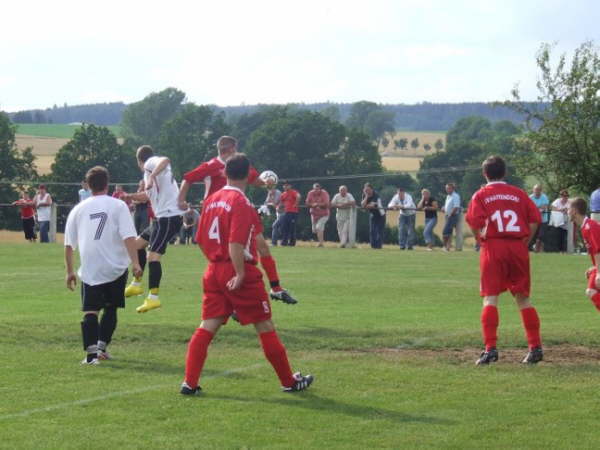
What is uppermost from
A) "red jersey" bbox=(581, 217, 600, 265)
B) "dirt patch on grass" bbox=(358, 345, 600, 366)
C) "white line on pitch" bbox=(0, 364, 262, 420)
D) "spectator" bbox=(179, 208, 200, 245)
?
"red jersey" bbox=(581, 217, 600, 265)

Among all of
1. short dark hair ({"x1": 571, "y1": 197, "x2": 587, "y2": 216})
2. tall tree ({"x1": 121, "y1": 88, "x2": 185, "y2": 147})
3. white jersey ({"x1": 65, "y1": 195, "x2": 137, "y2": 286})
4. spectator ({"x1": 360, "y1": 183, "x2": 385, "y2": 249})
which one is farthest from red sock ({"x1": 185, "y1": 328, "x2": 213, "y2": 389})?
tall tree ({"x1": 121, "y1": 88, "x2": 185, "y2": 147})

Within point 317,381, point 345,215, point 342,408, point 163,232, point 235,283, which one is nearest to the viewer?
point 342,408

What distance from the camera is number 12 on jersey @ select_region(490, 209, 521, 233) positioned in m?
9.85

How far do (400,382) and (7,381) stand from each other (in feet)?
10.7

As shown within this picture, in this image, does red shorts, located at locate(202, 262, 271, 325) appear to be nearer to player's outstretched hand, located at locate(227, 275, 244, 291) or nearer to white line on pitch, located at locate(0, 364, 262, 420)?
player's outstretched hand, located at locate(227, 275, 244, 291)

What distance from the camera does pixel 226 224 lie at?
320 inches

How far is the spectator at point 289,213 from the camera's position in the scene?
3119 centimetres

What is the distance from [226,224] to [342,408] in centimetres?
163

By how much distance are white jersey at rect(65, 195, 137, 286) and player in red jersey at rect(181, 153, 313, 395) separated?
182cm

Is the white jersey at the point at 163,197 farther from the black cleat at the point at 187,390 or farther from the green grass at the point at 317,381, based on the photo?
the black cleat at the point at 187,390

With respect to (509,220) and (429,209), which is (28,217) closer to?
(429,209)

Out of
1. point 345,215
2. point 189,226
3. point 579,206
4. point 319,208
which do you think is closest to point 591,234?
point 579,206

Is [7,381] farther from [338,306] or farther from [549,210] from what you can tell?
[549,210]

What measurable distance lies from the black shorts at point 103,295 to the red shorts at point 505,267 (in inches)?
134
